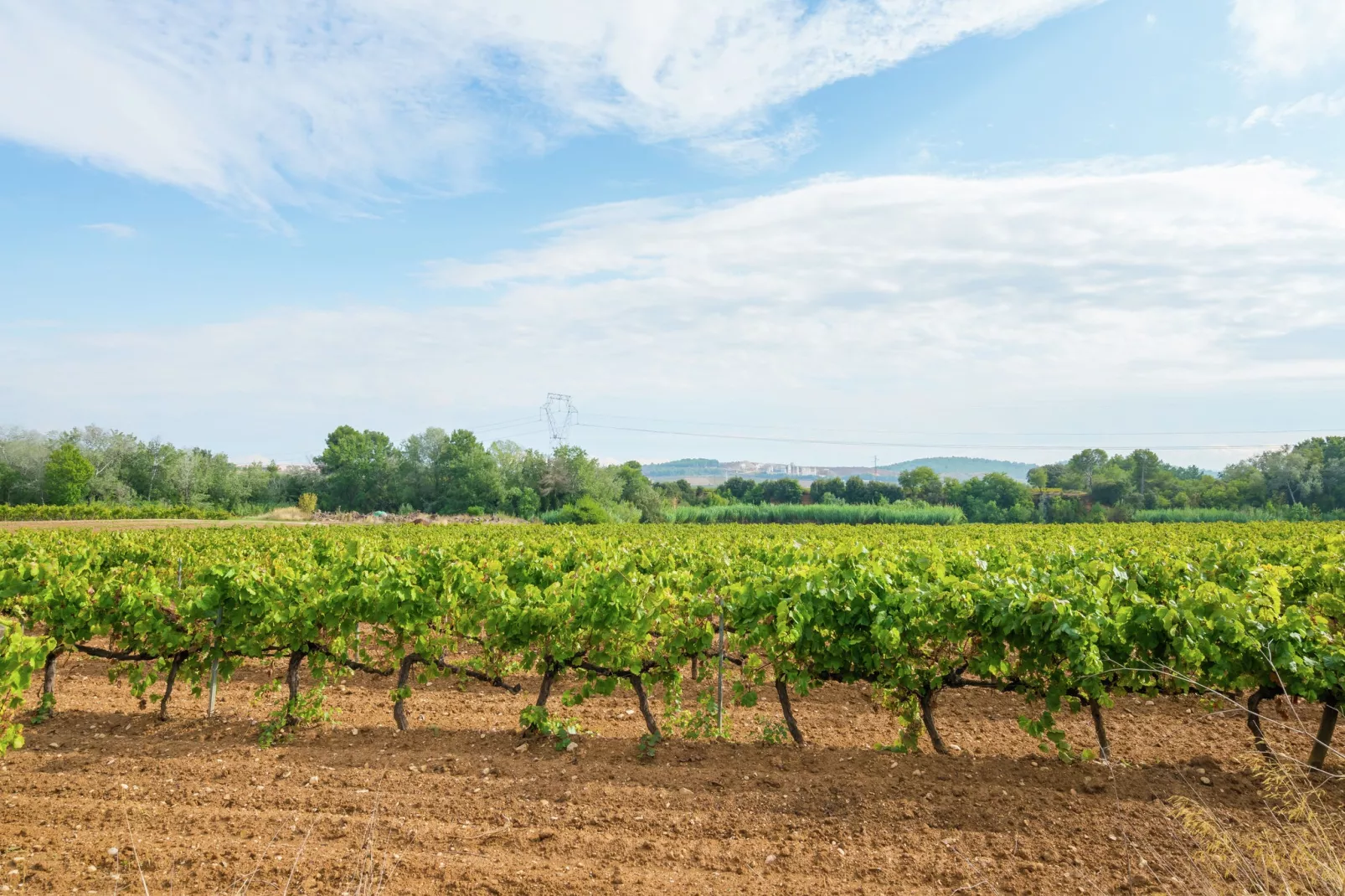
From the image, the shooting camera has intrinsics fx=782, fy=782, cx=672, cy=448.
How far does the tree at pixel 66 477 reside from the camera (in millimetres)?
61531

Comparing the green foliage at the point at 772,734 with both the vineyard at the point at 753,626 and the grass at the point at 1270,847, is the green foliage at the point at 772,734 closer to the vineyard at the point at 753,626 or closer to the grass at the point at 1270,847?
the vineyard at the point at 753,626

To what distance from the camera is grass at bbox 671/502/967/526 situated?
193ft

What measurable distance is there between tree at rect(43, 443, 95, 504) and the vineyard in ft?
216

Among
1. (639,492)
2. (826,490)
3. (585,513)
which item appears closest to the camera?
(585,513)

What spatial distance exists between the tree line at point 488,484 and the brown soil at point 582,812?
47.3 metres

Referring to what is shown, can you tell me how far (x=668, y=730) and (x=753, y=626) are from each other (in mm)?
1291

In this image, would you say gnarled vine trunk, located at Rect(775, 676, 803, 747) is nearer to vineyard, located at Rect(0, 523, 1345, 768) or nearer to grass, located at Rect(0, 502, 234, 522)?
vineyard, located at Rect(0, 523, 1345, 768)

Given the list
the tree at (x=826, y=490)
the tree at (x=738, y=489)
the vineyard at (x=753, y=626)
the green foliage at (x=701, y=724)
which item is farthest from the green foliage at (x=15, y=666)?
the tree at (x=738, y=489)

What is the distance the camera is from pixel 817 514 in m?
61.3

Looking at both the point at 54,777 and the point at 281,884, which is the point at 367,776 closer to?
the point at 281,884

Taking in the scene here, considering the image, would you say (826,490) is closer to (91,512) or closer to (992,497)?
(992,497)

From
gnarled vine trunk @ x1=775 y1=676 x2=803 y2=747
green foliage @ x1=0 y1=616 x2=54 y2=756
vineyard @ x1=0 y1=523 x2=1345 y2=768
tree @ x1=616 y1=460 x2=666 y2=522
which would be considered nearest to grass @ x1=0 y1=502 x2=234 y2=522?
tree @ x1=616 y1=460 x2=666 y2=522

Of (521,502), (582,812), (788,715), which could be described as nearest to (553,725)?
(582,812)

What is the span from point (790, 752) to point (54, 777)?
19.0 ft
